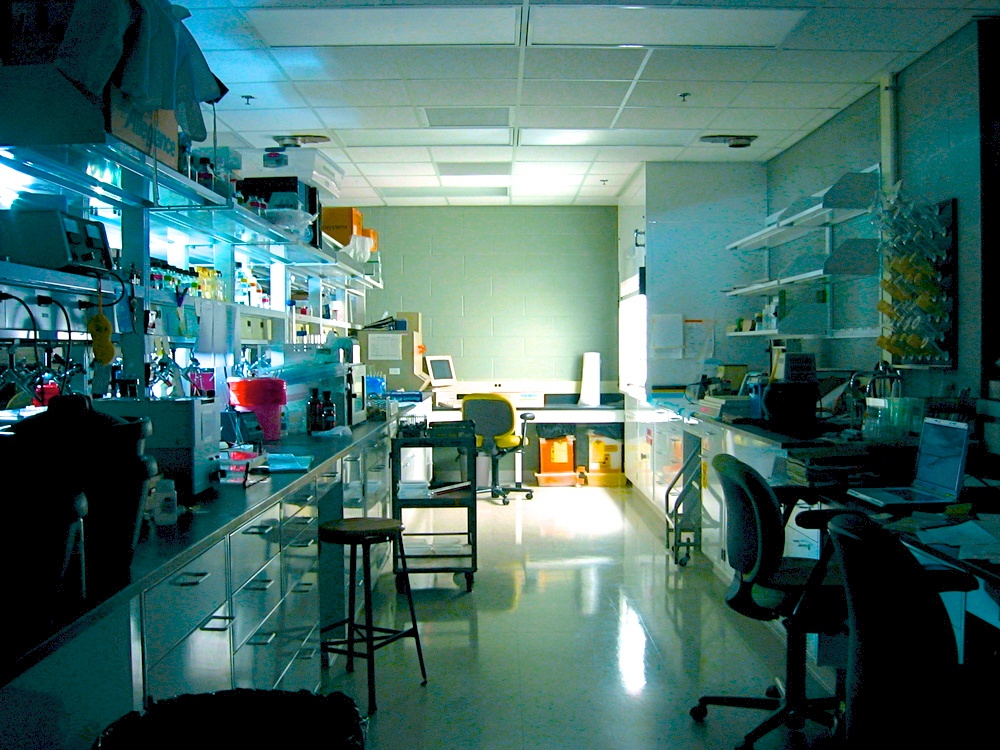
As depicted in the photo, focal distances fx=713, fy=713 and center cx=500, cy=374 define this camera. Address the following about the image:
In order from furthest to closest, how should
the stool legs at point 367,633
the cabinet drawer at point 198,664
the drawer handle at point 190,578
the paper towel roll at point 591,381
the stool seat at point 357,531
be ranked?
the paper towel roll at point 591,381 < the stool seat at point 357,531 < the stool legs at point 367,633 < the drawer handle at point 190,578 < the cabinet drawer at point 198,664

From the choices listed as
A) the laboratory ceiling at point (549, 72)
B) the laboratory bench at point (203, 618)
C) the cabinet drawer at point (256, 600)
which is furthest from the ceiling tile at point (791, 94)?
the cabinet drawer at point (256, 600)

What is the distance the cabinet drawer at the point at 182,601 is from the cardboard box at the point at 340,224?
4153 millimetres

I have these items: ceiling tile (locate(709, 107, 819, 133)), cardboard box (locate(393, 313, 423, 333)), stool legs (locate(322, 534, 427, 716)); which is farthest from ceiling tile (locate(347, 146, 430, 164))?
stool legs (locate(322, 534, 427, 716))

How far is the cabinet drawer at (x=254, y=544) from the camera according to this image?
1977 mm

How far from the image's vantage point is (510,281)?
7602 mm

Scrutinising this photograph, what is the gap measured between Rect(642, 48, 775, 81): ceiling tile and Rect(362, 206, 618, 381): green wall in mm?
3474

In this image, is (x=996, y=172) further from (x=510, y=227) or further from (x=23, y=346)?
(x=510, y=227)

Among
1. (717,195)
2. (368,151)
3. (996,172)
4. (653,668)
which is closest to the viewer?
(653,668)

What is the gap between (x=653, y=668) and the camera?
120 inches

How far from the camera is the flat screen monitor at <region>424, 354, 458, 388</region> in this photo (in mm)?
7250

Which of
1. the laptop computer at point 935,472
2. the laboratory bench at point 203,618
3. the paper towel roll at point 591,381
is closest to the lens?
the laboratory bench at point 203,618

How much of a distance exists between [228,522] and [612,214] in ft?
21.0

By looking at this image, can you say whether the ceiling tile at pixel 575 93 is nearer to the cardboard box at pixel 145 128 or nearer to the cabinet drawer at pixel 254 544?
the cardboard box at pixel 145 128

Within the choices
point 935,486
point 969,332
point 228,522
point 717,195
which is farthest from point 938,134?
point 228,522
